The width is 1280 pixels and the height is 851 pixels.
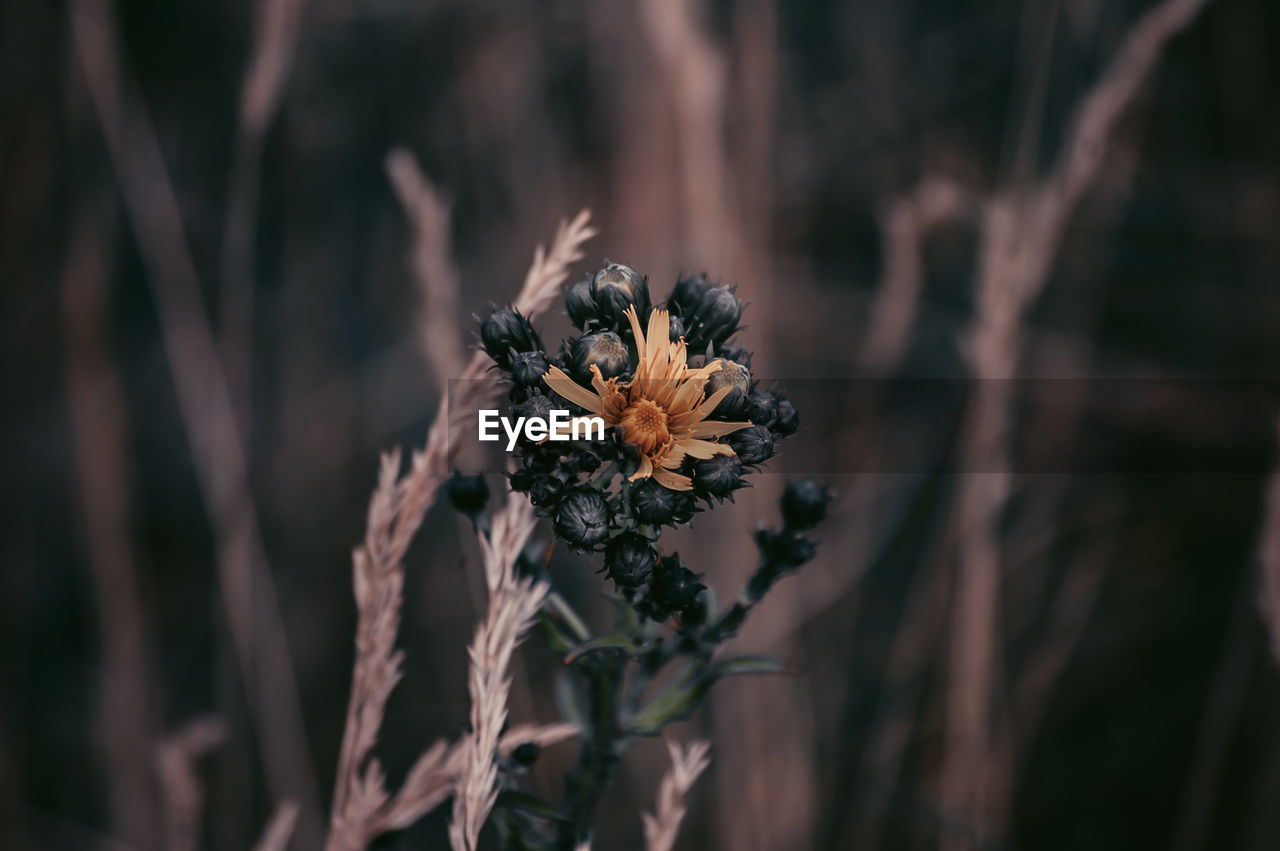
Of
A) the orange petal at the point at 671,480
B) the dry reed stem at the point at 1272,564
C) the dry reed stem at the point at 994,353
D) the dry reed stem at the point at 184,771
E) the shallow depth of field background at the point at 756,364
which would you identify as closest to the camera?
the orange petal at the point at 671,480

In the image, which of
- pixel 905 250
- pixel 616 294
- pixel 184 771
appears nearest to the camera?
pixel 616 294

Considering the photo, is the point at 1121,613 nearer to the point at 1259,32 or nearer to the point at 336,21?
the point at 1259,32

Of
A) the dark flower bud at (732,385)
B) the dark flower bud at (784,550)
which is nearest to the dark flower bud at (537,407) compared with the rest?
the dark flower bud at (732,385)

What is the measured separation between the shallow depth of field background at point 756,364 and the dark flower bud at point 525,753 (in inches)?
59.1

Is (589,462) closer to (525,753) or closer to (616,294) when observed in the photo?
(616,294)

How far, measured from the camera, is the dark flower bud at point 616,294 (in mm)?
1640

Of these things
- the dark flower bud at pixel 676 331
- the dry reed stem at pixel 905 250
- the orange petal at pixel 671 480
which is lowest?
the orange petal at pixel 671 480

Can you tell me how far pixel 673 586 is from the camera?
4.76 ft

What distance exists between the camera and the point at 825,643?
13.9 ft

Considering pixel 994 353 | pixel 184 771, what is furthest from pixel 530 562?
pixel 994 353

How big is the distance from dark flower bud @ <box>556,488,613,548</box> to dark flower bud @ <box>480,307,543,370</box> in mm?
320

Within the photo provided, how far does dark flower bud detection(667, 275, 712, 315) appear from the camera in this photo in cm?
179

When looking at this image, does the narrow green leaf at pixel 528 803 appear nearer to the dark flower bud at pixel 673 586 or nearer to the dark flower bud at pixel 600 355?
the dark flower bud at pixel 673 586

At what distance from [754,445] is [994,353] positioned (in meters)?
1.45
